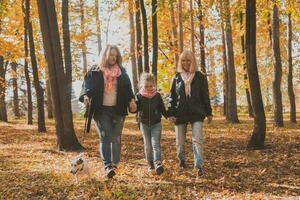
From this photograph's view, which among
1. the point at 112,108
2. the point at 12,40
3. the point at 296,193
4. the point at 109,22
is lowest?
the point at 296,193

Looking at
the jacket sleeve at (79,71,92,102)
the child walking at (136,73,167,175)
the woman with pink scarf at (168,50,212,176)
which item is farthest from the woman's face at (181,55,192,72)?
the jacket sleeve at (79,71,92,102)

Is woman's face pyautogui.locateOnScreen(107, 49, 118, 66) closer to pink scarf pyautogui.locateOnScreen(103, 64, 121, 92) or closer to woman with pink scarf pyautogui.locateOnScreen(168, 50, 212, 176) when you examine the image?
pink scarf pyautogui.locateOnScreen(103, 64, 121, 92)

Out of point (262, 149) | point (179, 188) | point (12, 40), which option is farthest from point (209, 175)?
point (12, 40)

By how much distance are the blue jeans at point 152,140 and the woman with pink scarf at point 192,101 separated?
353 millimetres

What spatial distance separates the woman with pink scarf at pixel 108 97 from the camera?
751 centimetres

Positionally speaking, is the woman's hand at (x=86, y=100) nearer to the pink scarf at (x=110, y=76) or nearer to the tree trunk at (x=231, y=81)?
the pink scarf at (x=110, y=76)

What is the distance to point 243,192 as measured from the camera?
23.0ft

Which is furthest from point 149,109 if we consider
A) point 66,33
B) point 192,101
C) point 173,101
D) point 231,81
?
point 231,81

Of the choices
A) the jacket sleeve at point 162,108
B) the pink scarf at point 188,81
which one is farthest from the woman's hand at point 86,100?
the pink scarf at point 188,81

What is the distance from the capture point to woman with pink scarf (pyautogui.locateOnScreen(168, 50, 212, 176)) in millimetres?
8023

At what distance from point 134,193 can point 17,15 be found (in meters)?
18.3

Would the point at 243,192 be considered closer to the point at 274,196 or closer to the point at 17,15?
the point at 274,196

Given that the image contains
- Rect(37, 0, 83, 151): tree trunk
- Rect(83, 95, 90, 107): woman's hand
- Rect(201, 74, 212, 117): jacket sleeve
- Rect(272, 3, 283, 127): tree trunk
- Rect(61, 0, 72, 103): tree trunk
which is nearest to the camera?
Rect(83, 95, 90, 107): woman's hand

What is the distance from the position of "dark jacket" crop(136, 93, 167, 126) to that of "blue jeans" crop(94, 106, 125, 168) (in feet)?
1.87
